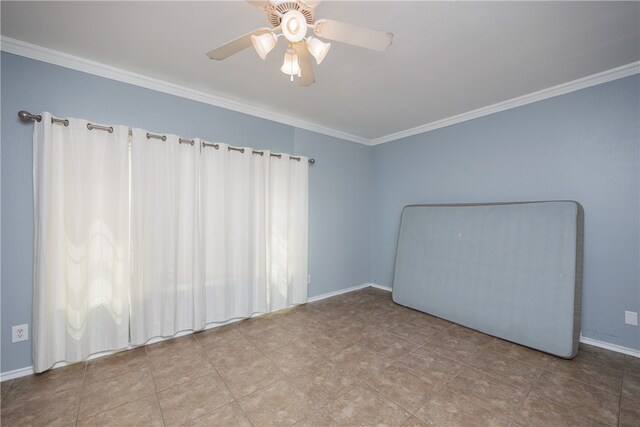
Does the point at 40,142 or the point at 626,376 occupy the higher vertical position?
the point at 40,142

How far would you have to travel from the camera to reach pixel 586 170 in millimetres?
2494

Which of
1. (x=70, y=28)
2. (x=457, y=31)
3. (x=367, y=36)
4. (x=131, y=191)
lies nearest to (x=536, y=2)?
(x=457, y=31)

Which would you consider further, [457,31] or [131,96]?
[131,96]

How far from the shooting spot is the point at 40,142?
6.60 ft

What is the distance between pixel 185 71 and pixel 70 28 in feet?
2.47

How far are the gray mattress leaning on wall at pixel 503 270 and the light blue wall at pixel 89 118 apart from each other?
133 centimetres

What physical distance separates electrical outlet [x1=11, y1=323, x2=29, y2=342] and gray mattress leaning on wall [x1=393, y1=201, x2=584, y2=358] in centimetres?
368

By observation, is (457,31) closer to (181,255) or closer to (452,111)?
(452,111)

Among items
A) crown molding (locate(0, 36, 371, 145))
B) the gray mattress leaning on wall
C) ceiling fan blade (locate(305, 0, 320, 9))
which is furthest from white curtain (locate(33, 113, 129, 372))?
the gray mattress leaning on wall

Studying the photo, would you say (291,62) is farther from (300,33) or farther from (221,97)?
(221,97)

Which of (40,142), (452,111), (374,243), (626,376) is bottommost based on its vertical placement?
(626,376)

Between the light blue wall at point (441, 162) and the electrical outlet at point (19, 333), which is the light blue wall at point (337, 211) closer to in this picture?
the light blue wall at point (441, 162)

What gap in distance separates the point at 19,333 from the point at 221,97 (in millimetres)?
2638

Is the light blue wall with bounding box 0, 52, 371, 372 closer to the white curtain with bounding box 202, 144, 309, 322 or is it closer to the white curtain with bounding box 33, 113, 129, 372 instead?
the white curtain with bounding box 33, 113, 129, 372
